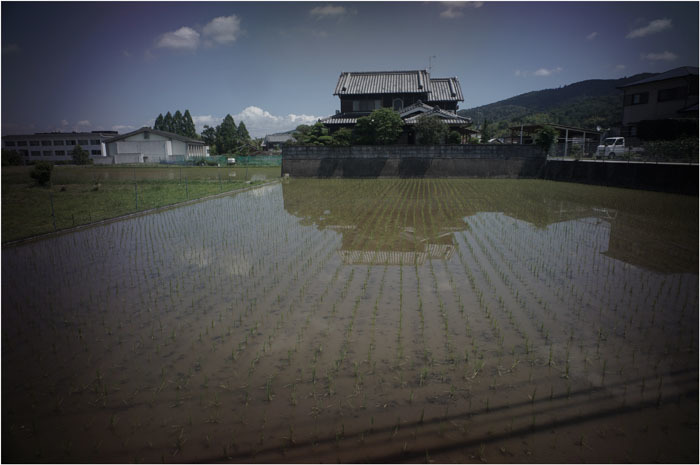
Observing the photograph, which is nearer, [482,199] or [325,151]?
[482,199]

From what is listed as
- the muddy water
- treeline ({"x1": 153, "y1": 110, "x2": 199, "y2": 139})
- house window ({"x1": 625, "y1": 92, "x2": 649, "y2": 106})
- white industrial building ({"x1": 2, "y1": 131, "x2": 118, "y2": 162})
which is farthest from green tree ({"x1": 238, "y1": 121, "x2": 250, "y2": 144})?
the muddy water

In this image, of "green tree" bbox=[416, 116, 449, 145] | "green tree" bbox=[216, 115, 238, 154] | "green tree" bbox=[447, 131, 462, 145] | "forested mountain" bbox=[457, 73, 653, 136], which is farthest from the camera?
"green tree" bbox=[216, 115, 238, 154]

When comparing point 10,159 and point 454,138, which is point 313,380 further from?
point 10,159

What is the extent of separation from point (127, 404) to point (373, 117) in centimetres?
2608

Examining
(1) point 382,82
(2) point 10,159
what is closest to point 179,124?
(2) point 10,159

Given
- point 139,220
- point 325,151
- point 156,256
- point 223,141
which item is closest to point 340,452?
point 156,256

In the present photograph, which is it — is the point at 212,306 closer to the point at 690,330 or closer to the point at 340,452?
the point at 340,452

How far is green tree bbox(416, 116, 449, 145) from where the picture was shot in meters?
26.8

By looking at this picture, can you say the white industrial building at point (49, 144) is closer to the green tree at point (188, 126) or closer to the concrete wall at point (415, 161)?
the green tree at point (188, 126)

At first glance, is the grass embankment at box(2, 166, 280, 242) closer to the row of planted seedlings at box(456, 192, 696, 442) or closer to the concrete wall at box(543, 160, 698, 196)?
the row of planted seedlings at box(456, 192, 696, 442)

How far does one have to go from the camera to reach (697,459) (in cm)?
258

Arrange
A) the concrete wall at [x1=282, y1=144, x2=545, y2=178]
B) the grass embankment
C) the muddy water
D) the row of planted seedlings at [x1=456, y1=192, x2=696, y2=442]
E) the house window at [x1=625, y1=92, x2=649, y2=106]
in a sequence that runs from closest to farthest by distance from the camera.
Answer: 1. the muddy water
2. the row of planted seedlings at [x1=456, y1=192, x2=696, y2=442]
3. the grass embankment
4. the concrete wall at [x1=282, y1=144, x2=545, y2=178]
5. the house window at [x1=625, y1=92, x2=649, y2=106]

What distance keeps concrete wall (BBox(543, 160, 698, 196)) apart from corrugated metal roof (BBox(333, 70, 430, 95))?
15294 mm

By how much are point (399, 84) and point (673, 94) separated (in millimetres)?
19689
